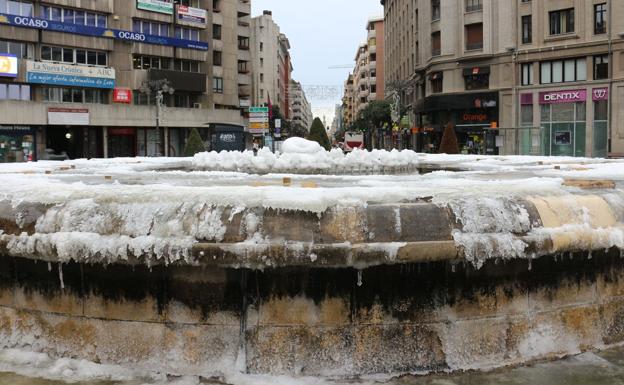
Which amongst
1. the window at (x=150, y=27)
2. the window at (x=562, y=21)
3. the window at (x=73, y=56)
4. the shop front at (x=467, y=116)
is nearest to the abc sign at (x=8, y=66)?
the window at (x=73, y=56)

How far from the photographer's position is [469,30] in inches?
1945

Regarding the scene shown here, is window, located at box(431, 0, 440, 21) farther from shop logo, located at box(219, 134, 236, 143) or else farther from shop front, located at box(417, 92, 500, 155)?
shop logo, located at box(219, 134, 236, 143)

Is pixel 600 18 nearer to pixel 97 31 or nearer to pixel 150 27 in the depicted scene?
pixel 150 27

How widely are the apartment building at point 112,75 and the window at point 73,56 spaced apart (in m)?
0.08

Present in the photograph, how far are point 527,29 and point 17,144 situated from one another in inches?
1545

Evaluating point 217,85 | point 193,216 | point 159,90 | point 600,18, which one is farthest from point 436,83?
point 193,216

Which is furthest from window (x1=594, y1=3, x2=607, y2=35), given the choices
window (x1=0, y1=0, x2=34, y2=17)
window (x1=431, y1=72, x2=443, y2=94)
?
window (x1=0, y1=0, x2=34, y2=17)

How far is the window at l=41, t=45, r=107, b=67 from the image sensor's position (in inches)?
1986

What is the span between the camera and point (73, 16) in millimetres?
51781

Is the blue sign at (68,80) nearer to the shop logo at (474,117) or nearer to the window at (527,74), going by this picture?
the shop logo at (474,117)

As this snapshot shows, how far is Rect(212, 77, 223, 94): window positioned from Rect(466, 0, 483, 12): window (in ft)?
91.3

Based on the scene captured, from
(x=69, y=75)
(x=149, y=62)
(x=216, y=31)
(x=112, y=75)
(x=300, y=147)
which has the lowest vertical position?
(x=300, y=147)

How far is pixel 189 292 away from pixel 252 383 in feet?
2.93

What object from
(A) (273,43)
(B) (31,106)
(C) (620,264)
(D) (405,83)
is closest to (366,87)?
(A) (273,43)
